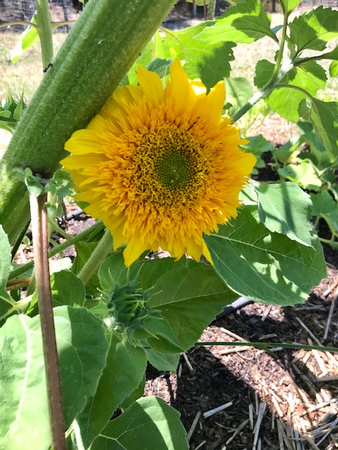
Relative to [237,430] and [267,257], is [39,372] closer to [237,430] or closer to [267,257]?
[267,257]

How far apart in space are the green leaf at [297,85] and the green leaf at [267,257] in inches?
12.2

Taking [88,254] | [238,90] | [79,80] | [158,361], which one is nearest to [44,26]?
[79,80]

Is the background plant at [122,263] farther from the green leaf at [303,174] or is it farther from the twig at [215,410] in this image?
the green leaf at [303,174]

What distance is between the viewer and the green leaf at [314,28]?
31.4 inches

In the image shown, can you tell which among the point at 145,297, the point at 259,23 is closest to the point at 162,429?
the point at 145,297

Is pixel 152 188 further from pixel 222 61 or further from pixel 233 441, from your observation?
pixel 233 441

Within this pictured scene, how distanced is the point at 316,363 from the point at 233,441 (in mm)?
464

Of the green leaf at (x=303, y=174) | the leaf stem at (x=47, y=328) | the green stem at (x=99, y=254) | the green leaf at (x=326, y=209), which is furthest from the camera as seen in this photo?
the green leaf at (x=303, y=174)

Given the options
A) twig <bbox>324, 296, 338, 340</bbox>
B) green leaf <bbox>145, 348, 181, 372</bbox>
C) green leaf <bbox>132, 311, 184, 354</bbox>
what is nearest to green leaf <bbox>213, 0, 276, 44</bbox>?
green leaf <bbox>132, 311, 184, 354</bbox>

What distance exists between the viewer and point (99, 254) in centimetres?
75

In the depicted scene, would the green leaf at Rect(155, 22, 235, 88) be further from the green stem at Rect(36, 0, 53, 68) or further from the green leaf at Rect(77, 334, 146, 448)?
the green leaf at Rect(77, 334, 146, 448)

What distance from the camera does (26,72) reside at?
409cm

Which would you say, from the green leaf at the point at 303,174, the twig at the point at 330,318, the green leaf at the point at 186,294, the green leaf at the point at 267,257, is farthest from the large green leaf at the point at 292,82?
the green leaf at the point at 303,174

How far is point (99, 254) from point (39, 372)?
27 centimetres
